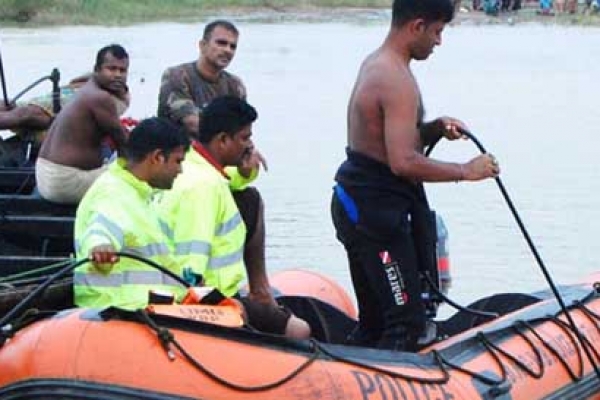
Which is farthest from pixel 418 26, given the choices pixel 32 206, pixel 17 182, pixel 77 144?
pixel 17 182

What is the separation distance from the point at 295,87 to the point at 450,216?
10389 millimetres

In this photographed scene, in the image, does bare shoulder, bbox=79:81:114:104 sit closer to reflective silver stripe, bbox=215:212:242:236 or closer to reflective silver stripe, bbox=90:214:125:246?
reflective silver stripe, bbox=215:212:242:236

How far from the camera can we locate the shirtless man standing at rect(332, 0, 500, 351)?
19.8ft

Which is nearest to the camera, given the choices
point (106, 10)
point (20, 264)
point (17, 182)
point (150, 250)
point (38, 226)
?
point (150, 250)

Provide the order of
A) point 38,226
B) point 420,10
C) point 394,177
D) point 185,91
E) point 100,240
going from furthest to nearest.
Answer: point 185,91, point 38,226, point 394,177, point 420,10, point 100,240

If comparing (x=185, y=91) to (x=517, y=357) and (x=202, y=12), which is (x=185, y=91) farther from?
(x=202, y=12)

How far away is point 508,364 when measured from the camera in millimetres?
6215

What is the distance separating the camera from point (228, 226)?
19.3ft

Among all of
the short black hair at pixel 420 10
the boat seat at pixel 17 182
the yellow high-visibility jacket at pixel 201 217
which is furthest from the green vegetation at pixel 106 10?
the yellow high-visibility jacket at pixel 201 217

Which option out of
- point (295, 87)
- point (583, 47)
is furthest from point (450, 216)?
point (583, 47)

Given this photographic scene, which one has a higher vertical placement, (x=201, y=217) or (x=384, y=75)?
(x=384, y=75)

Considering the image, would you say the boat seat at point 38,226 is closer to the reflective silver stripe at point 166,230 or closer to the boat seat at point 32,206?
the boat seat at point 32,206

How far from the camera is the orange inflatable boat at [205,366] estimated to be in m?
5.06

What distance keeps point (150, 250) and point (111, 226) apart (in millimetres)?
197
